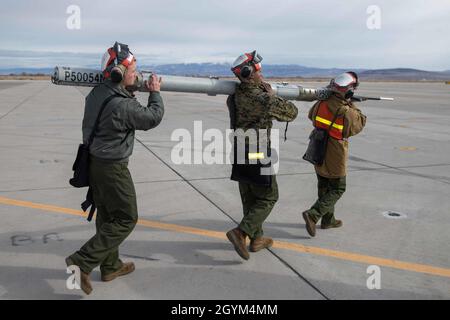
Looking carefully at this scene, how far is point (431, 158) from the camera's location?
8242 millimetres

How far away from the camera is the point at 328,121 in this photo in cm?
434

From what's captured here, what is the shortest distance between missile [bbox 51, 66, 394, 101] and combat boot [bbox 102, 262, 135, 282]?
4.95 ft

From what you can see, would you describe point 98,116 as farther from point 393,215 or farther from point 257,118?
point 393,215

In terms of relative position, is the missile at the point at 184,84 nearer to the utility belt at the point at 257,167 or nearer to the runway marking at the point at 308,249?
the utility belt at the point at 257,167

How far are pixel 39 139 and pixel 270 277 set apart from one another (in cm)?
821

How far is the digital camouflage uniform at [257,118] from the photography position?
3643mm

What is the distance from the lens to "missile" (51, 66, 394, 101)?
3121 mm

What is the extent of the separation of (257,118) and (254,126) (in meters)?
0.08

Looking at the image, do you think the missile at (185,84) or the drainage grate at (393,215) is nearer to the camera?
the missile at (185,84)

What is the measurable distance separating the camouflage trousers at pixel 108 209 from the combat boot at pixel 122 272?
0.21m

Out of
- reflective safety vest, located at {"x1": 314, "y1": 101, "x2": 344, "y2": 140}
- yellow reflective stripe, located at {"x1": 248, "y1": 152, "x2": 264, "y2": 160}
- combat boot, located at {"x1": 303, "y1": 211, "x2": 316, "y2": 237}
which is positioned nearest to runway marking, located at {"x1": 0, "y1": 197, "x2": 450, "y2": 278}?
combat boot, located at {"x1": 303, "y1": 211, "x2": 316, "y2": 237}

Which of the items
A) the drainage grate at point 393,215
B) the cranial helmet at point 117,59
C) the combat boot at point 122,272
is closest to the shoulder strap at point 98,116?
the cranial helmet at point 117,59
